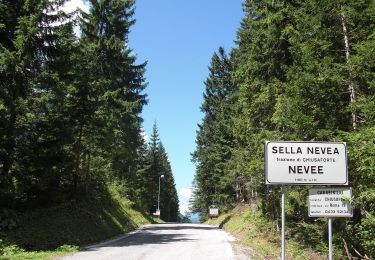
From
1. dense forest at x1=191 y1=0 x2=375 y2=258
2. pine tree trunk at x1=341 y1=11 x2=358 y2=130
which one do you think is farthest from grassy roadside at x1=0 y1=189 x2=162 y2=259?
pine tree trunk at x1=341 y1=11 x2=358 y2=130

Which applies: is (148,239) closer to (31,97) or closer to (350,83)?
(31,97)

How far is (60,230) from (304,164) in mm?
13585

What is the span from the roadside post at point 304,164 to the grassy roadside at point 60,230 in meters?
9.01

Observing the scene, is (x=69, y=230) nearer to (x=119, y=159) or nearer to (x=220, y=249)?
(x=220, y=249)

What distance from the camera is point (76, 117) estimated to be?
2130 centimetres

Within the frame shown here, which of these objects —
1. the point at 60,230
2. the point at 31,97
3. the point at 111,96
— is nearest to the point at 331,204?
the point at 60,230

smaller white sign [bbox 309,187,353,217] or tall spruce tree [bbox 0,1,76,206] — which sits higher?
tall spruce tree [bbox 0,1,76,206]

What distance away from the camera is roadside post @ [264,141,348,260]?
23.4ft

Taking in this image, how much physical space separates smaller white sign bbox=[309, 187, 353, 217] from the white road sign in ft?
0.51

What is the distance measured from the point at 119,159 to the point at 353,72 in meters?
27.2

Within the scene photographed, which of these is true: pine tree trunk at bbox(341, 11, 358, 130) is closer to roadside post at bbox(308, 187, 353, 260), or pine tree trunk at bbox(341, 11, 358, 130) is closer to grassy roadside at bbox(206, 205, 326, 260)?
grassy roadside at bbox(206, 205, 326, 260)

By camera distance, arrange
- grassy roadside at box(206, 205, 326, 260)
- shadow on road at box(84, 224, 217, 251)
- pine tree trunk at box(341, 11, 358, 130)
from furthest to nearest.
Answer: shadow on road at box(84, 224, 217, 251) < grassy roadside at box(206, 205, 326, 260) < pine tree trunk at box(341, 11, 358, 130)

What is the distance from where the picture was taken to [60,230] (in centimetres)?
1792

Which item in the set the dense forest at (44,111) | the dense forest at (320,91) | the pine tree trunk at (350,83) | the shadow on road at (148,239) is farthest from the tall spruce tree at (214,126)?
the pine tree trunk at (350,83)
